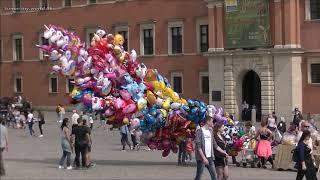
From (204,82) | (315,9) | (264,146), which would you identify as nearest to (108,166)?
(264,146)

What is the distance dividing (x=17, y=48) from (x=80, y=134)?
43.9 meters

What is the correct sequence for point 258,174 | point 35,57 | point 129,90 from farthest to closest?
1. point 35,57
2. point 129,90
3. point 258,174

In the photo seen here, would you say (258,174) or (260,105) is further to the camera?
(260,105)

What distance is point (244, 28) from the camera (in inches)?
1811

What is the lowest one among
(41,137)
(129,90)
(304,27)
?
(41,137)

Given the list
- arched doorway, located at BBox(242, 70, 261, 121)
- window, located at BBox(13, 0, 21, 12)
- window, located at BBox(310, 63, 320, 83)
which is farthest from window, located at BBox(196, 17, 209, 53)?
window, located at BBox(13, 0, 21, 12)

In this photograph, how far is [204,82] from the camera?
2010 inches

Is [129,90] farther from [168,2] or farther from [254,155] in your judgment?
[168,2]

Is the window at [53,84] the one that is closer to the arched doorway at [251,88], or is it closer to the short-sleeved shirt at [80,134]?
the arched doorway at [251,88]

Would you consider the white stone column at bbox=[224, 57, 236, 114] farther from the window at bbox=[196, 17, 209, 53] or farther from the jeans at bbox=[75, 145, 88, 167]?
the jeans at bbox=[75, 145, 88, 167]

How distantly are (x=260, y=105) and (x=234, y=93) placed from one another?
1.96 m

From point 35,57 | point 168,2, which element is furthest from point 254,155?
point 35,57

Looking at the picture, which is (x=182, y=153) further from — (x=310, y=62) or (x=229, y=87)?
(x=229, y=87)

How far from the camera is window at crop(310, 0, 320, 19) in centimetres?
4391
